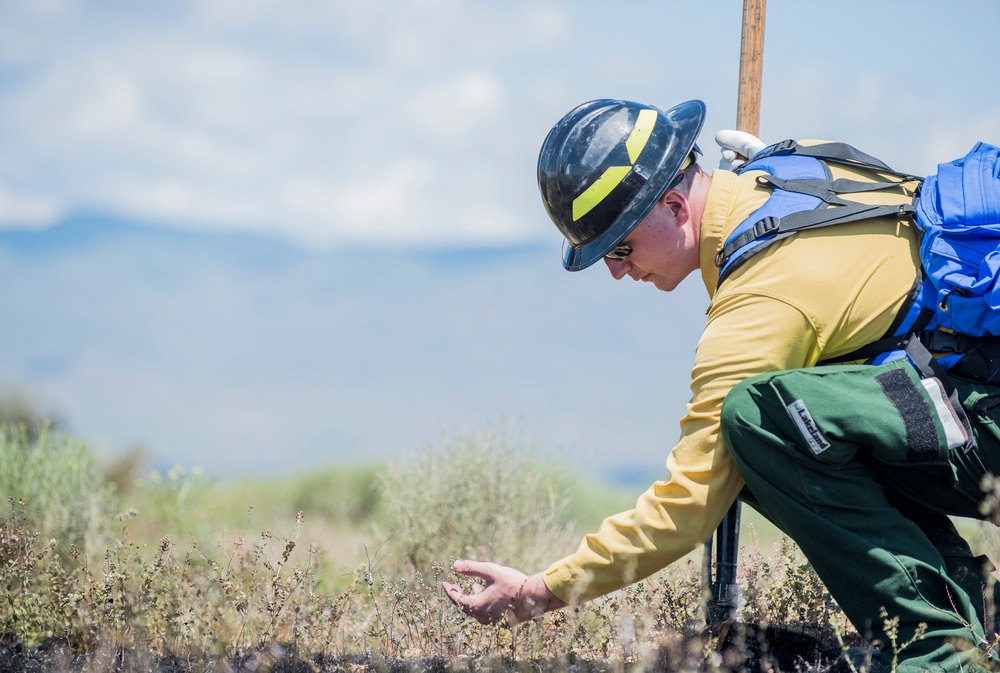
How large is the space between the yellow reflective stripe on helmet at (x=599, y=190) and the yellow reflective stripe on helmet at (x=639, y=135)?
0.05 meters

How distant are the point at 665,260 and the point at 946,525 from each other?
48.0 inches

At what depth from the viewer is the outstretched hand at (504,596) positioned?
2684 millimetres

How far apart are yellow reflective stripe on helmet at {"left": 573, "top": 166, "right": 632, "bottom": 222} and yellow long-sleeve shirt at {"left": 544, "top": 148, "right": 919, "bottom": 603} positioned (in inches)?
18.7

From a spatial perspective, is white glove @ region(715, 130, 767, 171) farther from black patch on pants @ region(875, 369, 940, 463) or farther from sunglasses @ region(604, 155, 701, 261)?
black patch on pants @ region(875, 369, 940, 463)

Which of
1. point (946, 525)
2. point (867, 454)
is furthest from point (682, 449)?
point (946, 525)

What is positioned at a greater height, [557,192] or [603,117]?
[603,117]

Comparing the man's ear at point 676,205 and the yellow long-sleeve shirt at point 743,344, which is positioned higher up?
the man's ear at point 676,205

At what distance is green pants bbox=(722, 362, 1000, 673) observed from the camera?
252 centimetres

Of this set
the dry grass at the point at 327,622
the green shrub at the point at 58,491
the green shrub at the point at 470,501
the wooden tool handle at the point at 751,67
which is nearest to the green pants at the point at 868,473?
the dry grass at the point at 327,622

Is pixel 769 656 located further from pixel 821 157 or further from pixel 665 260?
pixel 821 157

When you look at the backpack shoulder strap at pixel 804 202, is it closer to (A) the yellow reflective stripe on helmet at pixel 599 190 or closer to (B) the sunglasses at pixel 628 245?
(B) the sunglasses at pixel 628 245

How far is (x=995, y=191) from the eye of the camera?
2.54 m

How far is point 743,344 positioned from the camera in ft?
8.37

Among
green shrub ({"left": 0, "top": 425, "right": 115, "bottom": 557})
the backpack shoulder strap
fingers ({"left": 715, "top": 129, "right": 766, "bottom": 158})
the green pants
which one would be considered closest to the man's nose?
the backpack shoulder strap
